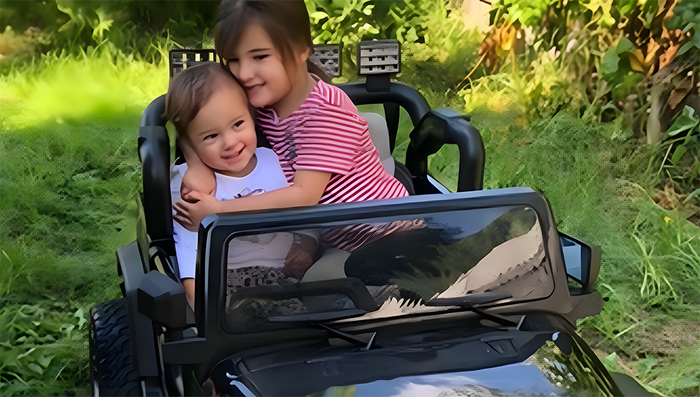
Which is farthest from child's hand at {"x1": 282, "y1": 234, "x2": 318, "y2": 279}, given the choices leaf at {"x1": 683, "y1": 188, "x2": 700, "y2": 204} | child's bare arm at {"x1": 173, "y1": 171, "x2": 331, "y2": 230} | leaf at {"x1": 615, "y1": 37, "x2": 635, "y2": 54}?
leaf at {"x1": 615, "y1": 37, "x2": 635, "y2": 54}

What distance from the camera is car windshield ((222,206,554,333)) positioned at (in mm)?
1374

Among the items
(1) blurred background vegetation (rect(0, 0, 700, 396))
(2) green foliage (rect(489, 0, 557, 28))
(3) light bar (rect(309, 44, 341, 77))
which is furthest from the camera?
(2) green foliage (rect(489, 0, 557, 28))

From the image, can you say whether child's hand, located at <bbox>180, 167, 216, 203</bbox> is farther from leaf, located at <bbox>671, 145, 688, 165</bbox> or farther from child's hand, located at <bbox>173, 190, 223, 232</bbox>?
leaf, located at <bbox>671, 145, 688, 165</bbox>

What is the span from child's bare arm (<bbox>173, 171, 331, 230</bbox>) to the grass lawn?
46 centimetres

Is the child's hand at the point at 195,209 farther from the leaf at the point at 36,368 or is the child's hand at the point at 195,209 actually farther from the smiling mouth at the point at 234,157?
the leaf at the point at 36,368

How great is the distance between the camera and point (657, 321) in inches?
114

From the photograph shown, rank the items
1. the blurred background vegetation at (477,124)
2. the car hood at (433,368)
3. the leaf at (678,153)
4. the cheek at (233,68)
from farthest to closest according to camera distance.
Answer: the leaf at (678,153), the blurred background vegetation at (477,124), the cheek at (233,68), the car hood at (433,368)

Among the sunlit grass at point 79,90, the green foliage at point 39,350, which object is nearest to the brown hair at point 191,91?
the green foliage at point 39,350

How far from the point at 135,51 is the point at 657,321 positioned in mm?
4348

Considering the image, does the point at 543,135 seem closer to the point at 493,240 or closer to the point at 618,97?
the point at 618,97

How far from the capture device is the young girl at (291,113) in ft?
5.44

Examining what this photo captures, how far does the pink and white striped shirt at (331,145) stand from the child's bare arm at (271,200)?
0.11 ft

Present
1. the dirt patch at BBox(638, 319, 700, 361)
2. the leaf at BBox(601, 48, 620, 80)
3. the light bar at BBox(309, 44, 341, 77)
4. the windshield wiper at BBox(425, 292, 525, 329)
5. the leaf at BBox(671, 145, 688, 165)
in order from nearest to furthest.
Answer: the windshield wiper at BBox(425, 292, 525, 329), the light bar at BBox(309, 44, 341, 77), the dirt patch at BBox(638, 319, 700, 361), the leaf at BBox(671, 145, 688, 165), the leaf at BBox(601, 48, 620, 80)

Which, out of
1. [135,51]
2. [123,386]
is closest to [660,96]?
[123,386]
